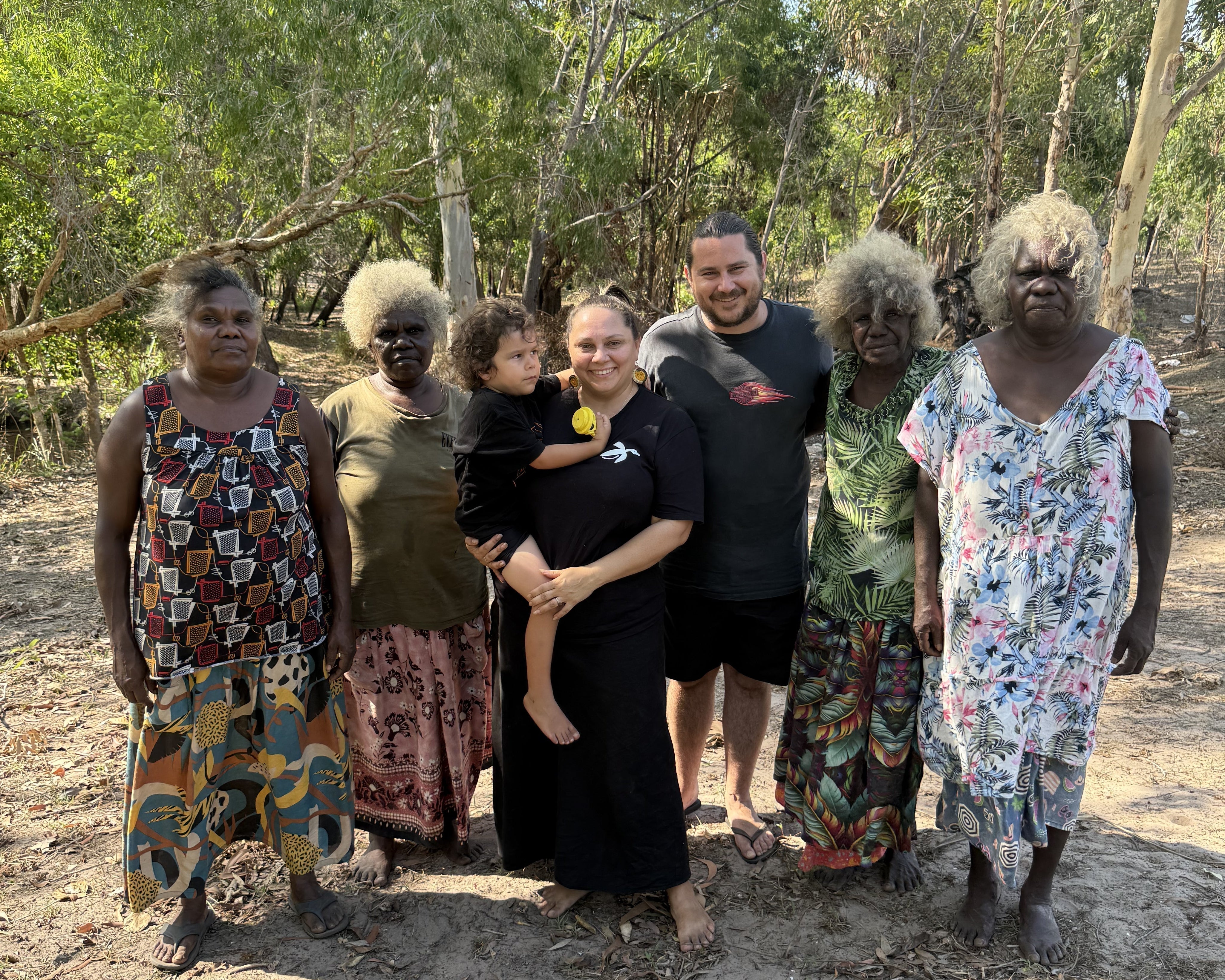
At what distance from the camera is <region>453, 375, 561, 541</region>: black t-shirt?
7.92 feet

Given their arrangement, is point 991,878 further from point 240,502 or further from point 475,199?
point 475,199

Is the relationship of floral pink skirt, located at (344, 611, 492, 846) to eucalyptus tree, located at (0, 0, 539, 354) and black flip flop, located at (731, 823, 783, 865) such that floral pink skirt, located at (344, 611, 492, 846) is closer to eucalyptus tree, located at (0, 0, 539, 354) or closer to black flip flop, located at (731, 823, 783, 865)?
black flip flop, located at (731, 823, 783, 865)

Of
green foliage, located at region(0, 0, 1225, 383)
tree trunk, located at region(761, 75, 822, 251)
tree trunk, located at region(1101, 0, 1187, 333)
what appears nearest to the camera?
tree trunk, located at region(1101, 0, 1187, 333)

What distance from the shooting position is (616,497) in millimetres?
2479

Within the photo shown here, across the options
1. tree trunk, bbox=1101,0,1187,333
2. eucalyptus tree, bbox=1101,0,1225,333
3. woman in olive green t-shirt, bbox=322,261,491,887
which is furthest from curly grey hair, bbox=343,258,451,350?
tree trunk, bbox=1101,0,1187,333

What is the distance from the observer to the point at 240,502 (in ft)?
7.98

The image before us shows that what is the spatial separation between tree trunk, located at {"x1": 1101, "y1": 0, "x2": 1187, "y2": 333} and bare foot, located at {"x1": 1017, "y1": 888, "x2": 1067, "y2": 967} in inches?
249

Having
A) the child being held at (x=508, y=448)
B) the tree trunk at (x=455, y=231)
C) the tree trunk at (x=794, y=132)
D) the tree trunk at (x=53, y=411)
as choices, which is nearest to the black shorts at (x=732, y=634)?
the child being held at (x=508, y=448)

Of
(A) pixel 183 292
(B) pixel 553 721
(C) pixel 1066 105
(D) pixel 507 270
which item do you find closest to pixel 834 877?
(B) pixel 553 721

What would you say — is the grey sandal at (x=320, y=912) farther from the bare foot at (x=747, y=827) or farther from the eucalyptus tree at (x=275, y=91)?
the eucalyptus tree at (x=275, y=91)

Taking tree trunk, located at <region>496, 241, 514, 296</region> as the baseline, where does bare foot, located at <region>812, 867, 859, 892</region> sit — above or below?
below

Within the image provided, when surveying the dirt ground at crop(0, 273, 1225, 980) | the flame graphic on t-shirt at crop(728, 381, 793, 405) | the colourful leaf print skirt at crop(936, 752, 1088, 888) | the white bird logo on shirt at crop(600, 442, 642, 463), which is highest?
the flame graphic on t-shirt at crop(728, 381, 793, 405)

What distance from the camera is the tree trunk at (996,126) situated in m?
9.34

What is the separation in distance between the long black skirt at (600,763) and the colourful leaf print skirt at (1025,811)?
2.83ft
